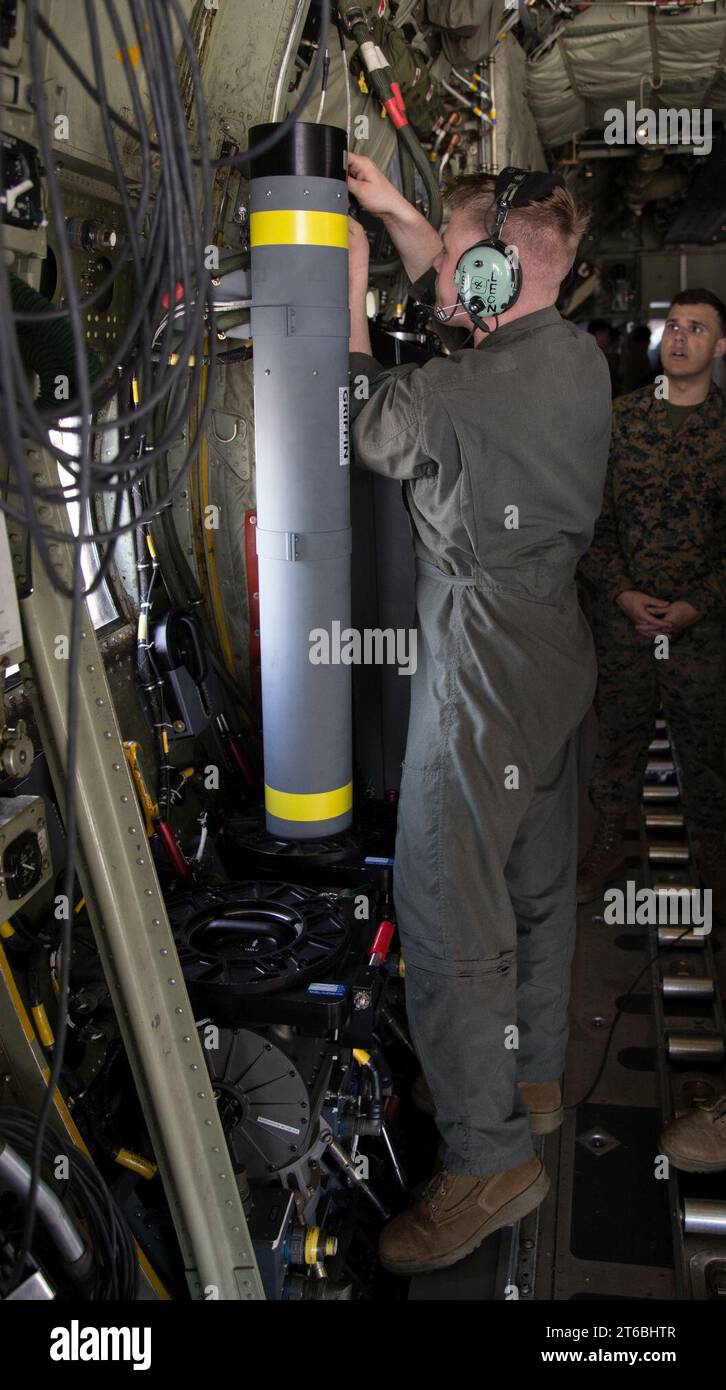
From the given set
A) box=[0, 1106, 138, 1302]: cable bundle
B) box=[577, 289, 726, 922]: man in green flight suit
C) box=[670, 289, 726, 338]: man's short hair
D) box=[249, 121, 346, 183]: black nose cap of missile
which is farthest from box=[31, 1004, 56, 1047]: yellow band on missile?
box=[670, 289, 726, 338]: man's short hair

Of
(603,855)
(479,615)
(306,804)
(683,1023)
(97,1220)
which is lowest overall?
(683,1023)

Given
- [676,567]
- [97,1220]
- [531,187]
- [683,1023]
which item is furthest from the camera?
[676,567]

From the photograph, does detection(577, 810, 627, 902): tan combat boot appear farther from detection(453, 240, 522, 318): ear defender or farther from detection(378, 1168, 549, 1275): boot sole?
detection(453, 240, 522, 318): ear defender

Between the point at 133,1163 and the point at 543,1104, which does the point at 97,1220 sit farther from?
the point at 543,1104

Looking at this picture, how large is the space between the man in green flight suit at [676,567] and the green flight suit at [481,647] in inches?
62.2

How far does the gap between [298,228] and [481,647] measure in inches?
39.1

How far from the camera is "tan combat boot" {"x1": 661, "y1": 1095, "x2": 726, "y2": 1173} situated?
293 cm

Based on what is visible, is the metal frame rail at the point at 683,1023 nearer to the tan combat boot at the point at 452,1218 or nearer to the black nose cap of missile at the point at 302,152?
the tan combat boot at the point at 452,1218

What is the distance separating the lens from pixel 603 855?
4.51 metres

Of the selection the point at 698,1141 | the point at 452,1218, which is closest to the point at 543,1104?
the point at 698,1141

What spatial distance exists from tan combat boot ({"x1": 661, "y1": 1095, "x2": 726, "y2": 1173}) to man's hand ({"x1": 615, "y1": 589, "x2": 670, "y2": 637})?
1.75 meters

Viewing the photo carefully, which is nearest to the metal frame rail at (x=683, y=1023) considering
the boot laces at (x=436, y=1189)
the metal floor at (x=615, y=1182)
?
the metal floor at (x=615, y=1182)

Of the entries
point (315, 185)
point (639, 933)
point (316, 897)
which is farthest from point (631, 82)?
point (316, 897)
